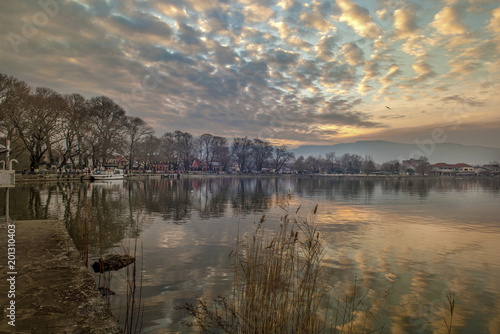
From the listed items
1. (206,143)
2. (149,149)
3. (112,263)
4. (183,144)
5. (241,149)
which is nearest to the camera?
(112,263)

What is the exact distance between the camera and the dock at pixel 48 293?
12.5 ft

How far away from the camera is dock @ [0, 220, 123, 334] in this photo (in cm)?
381

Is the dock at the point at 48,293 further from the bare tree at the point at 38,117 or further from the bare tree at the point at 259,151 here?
the bare tree at the point at 259,151

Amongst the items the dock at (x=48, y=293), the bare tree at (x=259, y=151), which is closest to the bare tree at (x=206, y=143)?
the bare tree at (x=259, y=151)

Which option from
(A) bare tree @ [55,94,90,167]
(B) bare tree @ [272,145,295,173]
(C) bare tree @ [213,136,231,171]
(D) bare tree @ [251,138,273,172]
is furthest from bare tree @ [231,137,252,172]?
(A) bare tree @ [55,94,90,167]

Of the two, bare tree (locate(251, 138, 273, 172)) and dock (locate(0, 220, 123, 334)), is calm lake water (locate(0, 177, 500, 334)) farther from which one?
bare tree (locate(251, 138, 273, 172))

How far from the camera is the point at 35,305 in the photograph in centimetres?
429

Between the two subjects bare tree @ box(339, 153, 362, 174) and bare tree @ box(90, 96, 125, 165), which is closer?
bare tree @ box(90, 96, 125, 165)

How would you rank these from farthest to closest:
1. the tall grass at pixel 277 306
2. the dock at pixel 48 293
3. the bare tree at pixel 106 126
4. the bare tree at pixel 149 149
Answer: the bare tree at pixel 149 149, the bare tree at pixel 106 126, the tall grass at pixel 277 306, the dock at pixel 48 293

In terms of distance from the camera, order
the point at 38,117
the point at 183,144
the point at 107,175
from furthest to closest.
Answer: the point at 183,144 < the point at 107,175 < the point at 38,117

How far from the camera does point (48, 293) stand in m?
4.70

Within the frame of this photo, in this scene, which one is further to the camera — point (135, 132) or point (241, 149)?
point (241, 149)

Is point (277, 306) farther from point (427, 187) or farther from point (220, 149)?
point (220, 149)

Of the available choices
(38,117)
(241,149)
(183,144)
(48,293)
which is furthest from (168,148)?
(48,293)
